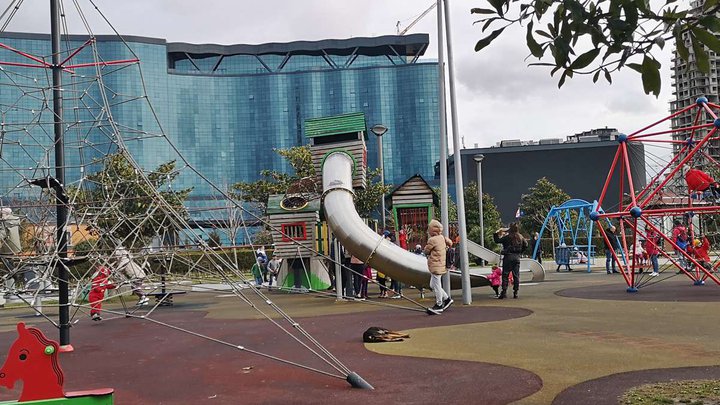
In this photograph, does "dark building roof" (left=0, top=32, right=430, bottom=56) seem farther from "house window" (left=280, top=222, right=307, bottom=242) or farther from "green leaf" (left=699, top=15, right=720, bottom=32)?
"green leaf" (left=699, top=15, right=720, bottom=32)

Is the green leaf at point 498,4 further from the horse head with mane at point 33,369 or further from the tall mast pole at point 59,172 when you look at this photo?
the tall mast pole at point 59,172

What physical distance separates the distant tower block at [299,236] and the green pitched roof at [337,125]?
122 inches

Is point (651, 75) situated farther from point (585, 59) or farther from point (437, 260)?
point (437, 260)

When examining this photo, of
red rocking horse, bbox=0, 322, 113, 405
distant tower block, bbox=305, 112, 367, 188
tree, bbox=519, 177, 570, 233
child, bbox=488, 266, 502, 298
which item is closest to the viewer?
red rocking horse, bbox=0, 322, 113, 405

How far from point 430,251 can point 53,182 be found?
7448 mm

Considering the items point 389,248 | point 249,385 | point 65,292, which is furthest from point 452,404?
point 389,248

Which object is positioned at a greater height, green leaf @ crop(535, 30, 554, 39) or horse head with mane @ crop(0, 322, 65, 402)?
green leaf @ crop(535, 30, 554, 39)

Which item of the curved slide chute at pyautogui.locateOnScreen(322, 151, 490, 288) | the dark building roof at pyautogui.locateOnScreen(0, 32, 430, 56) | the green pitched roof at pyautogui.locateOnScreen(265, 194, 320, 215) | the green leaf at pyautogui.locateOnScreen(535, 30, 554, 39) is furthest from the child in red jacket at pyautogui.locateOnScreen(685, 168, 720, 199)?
the dark building roof at pyautogui.locateOnScreen(0, 32, 430, 56)

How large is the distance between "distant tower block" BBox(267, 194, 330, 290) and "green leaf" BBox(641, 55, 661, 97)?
18048 millimetres

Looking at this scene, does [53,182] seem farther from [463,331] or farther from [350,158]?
[350,158]

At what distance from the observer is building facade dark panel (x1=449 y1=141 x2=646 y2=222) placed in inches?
3312

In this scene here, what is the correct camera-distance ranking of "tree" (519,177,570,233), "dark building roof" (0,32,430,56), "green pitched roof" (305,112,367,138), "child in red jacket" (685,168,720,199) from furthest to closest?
"dark building roof" (0,32,430,56)
"tree" (519,177,570,233)
"green pitched roof" (305,112,367,138)
"child in red jacket" (685,168,720,199)

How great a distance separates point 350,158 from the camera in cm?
1900

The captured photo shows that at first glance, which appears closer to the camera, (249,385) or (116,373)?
(249,385)
